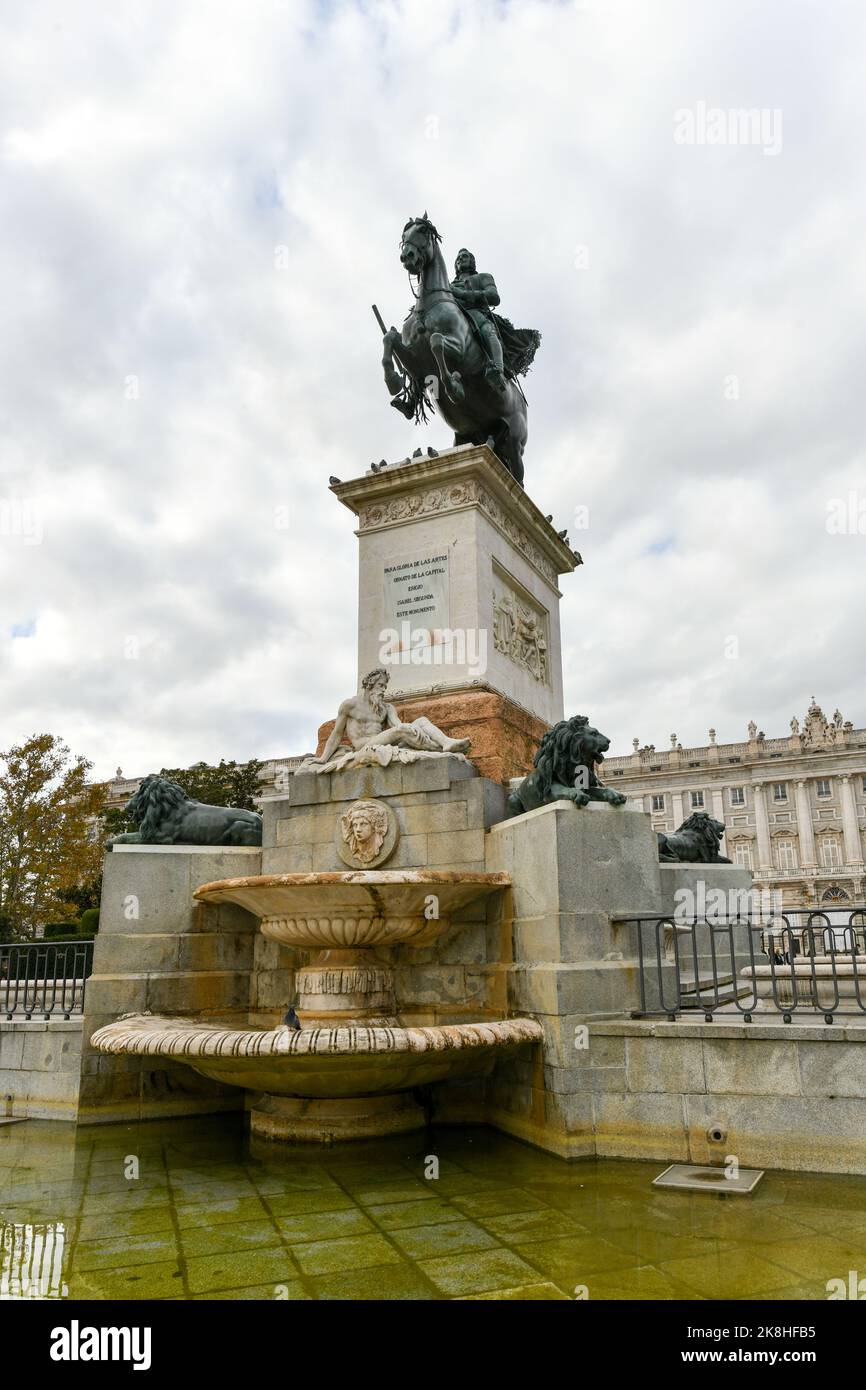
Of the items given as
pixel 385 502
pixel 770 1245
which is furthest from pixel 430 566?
pixel 770 1245

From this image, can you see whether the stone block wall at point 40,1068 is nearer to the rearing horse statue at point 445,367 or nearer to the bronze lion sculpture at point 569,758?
the bronze lion sculpture at point 569,758

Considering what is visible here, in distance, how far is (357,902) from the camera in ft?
23.7

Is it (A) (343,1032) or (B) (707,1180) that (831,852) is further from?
(A) (343,1032)

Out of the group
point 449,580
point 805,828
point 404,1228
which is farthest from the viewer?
point 805,828

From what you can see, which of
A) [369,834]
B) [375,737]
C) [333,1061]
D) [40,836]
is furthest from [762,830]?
[333,1061]

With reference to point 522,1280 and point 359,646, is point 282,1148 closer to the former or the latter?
point 522,1280

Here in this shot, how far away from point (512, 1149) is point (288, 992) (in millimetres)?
2851

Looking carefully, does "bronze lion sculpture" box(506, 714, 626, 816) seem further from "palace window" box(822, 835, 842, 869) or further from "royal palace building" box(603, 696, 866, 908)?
"palace window" box(822, 835, 842, 869)

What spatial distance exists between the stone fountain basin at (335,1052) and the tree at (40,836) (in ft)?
81.5

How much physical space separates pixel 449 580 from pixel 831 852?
84.0 meters

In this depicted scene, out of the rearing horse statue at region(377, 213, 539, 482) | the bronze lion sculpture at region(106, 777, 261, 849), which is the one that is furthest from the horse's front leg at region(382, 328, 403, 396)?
the bronze lion sculpture at region(106, 777, 261, 849)

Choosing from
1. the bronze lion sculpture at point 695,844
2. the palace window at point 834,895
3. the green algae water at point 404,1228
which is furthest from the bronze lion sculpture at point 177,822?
the palace window at point 834,895

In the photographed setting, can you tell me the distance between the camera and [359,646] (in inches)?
434

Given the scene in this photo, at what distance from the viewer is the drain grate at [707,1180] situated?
17.3 feet
